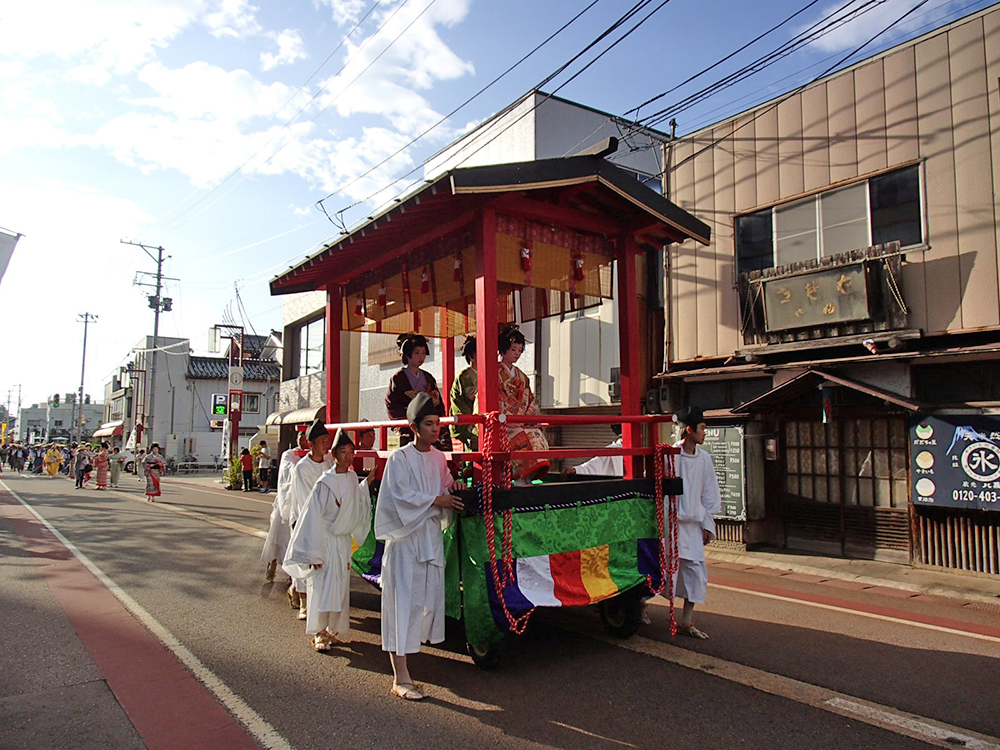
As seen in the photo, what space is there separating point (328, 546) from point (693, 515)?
3.03 metres

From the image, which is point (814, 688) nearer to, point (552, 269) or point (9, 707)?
point (552, 269)

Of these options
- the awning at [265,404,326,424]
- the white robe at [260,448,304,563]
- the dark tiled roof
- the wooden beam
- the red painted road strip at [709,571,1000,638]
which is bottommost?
the red painted road strip at [709,571,1000,638]

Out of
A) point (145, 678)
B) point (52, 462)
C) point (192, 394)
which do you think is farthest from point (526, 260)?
point (192, 394)

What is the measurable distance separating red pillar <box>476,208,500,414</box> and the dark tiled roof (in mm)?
39900

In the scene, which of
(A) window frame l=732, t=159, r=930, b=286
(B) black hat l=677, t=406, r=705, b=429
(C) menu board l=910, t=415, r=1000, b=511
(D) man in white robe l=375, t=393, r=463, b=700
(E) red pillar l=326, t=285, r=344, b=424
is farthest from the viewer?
(A) window frame l=732, t=159, r=930, b=286

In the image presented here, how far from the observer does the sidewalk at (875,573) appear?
26.7 feet

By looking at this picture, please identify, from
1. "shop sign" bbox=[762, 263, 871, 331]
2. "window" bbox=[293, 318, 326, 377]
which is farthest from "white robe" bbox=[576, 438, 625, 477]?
"window" bbox=[293, 318, 326, 377]

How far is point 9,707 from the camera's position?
418 centimetres

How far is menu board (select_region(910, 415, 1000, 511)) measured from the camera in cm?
848

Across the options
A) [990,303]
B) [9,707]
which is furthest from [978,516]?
[9,707]

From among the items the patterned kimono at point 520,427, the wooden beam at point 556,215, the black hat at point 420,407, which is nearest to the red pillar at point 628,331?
the wooden beam at point 556,215

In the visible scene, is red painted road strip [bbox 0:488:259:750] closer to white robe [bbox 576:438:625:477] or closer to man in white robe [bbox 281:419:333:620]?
man in white robe [bbox 281:419:333:620]

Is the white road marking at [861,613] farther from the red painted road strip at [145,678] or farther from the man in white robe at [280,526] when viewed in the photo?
the red painted road strip at [145,678]

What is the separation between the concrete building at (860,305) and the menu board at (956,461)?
19mm
